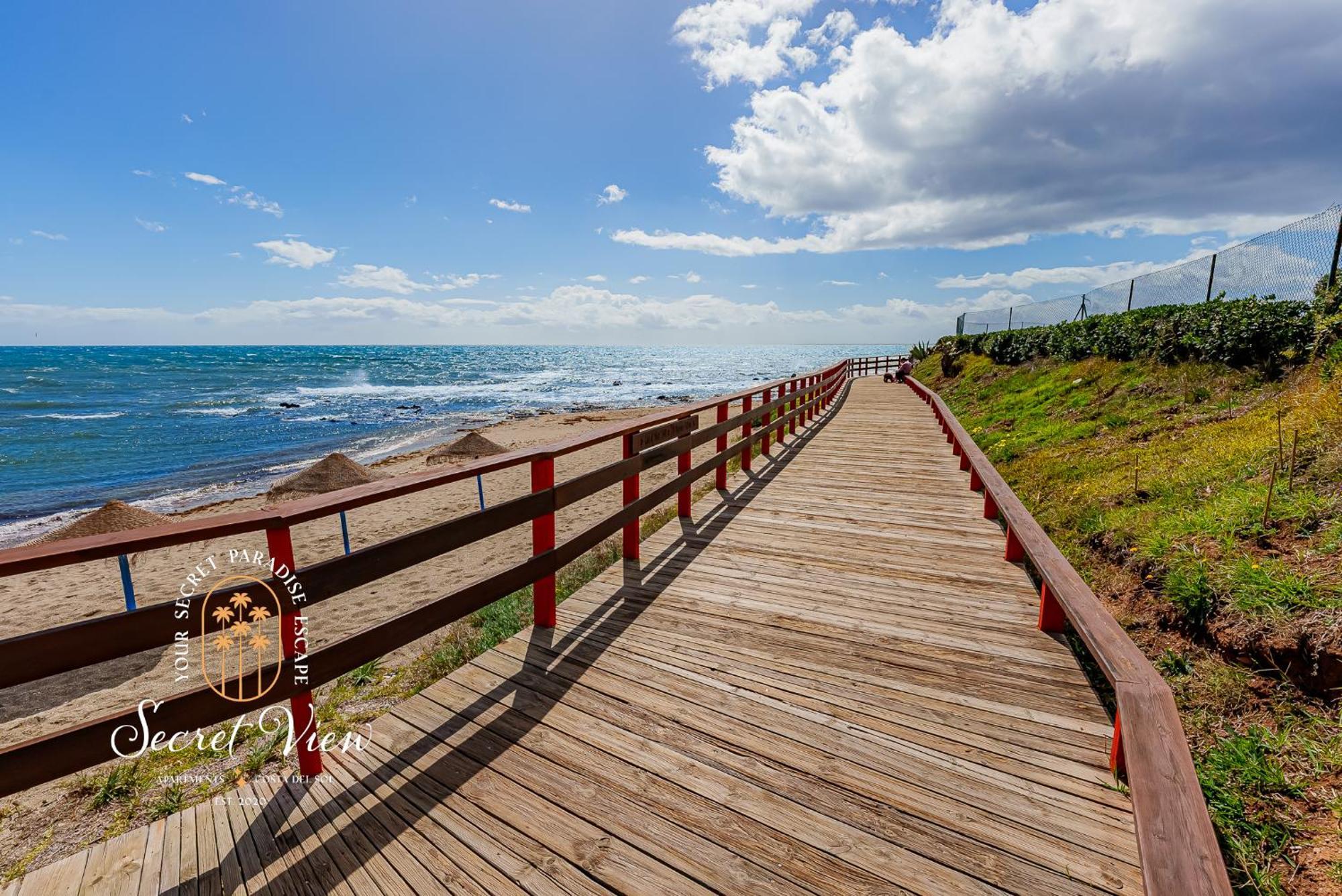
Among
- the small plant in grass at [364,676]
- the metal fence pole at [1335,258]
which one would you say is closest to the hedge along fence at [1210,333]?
the metal fence pole at [1335,258]

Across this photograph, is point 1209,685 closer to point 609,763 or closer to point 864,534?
point 864,534

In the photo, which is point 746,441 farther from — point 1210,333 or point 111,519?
point 111,519

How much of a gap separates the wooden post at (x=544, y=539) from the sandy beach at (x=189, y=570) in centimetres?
237

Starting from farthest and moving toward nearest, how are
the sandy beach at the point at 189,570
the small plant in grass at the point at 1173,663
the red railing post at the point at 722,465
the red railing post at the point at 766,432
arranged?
the red railing post at the point at 766,432
the red railing post at the point at 722,465
the sandy beach at the point at 189,570
the small plant in grass at the point at 1173,663

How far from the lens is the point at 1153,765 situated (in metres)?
1.62

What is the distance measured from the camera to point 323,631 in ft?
22.9

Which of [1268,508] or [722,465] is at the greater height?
[1268,508]

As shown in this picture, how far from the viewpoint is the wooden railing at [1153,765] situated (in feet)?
4.42

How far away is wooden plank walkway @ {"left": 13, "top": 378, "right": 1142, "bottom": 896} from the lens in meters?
1.94

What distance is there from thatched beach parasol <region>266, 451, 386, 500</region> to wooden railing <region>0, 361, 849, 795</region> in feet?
38.6

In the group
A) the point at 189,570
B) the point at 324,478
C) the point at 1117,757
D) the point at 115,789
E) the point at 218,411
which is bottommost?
the point at 189,570

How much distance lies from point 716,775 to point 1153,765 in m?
1.48

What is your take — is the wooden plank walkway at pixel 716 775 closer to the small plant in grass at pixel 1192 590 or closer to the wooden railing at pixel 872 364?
the small plant in grass at pixel 1192 590

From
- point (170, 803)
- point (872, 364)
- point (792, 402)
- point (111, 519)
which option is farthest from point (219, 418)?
point (872, 364)
